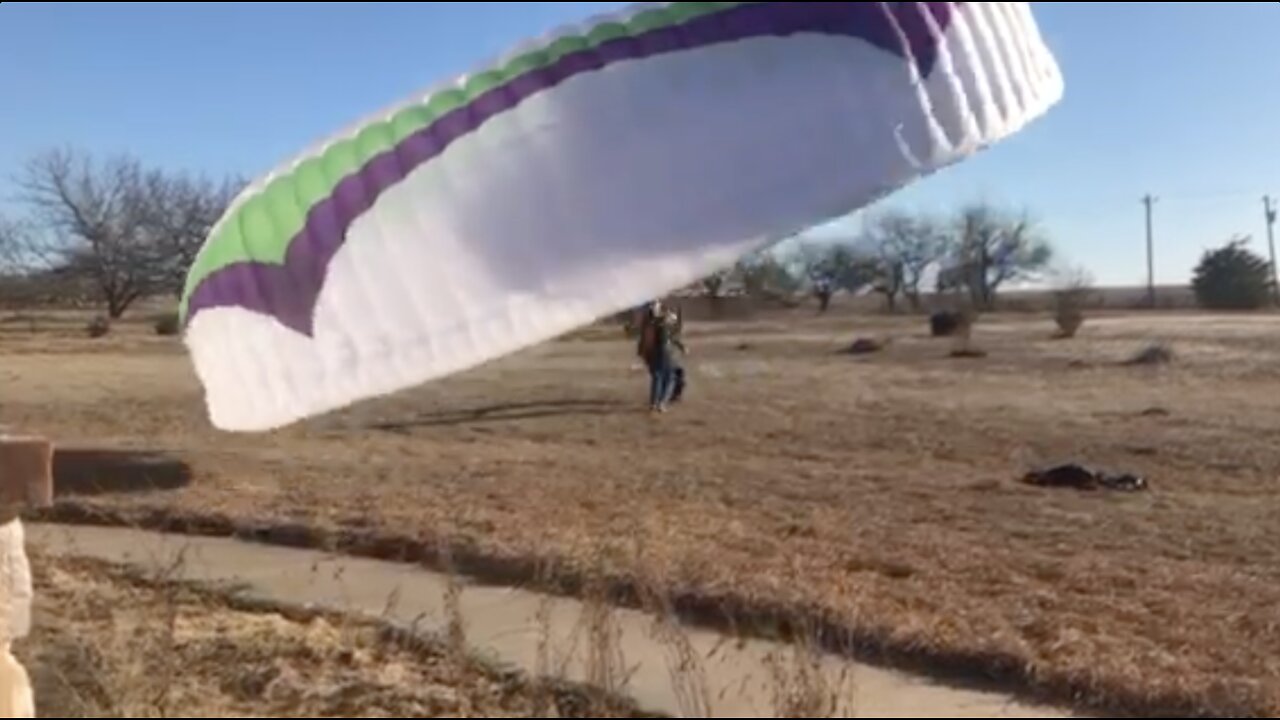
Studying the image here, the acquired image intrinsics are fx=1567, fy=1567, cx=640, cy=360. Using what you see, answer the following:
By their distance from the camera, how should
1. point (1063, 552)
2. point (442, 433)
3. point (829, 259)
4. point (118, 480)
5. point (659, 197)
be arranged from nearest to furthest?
1. point (659, 197)
2. point (1063, 552)
3. point (118, 480)
4. point (442, 433)
5. point (829, 259)

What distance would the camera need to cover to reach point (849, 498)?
37.6 ft

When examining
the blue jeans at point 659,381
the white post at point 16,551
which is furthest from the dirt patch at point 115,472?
the blue jeans at point 659,381

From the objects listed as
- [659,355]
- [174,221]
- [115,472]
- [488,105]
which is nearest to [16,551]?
[488,105]

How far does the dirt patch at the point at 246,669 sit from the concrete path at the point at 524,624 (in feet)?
0.95

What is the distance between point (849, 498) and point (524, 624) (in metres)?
5.12

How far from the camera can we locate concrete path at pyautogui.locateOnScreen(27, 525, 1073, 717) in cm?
532

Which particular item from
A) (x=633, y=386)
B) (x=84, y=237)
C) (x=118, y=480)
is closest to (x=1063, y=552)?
(x=118, y=480)

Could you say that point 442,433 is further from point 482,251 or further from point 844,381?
point 482,251

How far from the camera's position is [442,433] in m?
16.6

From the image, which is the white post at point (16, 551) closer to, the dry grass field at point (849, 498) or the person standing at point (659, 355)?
the dry grass field at point (849, 498)

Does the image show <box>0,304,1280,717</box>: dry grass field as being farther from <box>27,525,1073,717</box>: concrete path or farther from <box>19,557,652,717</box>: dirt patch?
<box>19,557,652,717</box>: dirt patch

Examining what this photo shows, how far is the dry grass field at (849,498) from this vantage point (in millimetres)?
6816

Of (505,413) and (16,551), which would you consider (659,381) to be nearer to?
(505,413)

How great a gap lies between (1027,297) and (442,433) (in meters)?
52.4
